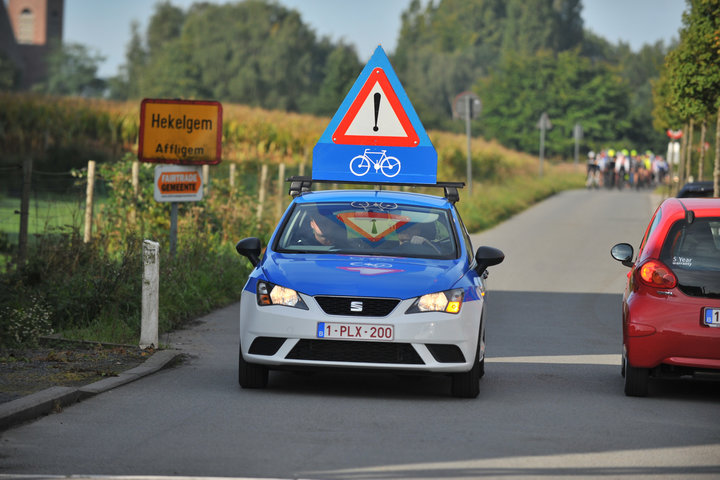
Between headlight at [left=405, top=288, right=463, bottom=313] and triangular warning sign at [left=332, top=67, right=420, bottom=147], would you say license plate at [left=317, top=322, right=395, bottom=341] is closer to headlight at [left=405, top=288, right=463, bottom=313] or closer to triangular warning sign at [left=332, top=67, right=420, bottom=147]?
headlight at [left=405, top=288, right=463, bottom=313]

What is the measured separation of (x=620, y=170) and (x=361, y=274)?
51.6 meters

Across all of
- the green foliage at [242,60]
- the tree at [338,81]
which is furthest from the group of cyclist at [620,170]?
the green foliage at [242,60]

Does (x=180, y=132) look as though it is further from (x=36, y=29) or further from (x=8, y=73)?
(x=36, y=29)

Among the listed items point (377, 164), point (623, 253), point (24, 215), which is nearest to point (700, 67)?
point (377, 164)

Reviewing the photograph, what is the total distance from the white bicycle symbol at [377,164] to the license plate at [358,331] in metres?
4.10

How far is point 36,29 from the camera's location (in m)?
147

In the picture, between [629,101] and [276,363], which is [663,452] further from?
[629,101]

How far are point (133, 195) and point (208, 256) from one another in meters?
2.54

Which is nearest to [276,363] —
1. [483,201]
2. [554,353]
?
[554,353]

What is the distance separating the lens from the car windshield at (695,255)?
940cm

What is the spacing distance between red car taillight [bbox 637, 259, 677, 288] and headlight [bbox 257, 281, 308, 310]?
2528mm

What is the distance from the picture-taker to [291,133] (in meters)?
42.8

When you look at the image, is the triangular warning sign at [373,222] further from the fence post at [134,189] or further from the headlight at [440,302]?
the fence post at [134,189]

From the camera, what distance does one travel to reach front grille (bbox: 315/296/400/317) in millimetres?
8969
